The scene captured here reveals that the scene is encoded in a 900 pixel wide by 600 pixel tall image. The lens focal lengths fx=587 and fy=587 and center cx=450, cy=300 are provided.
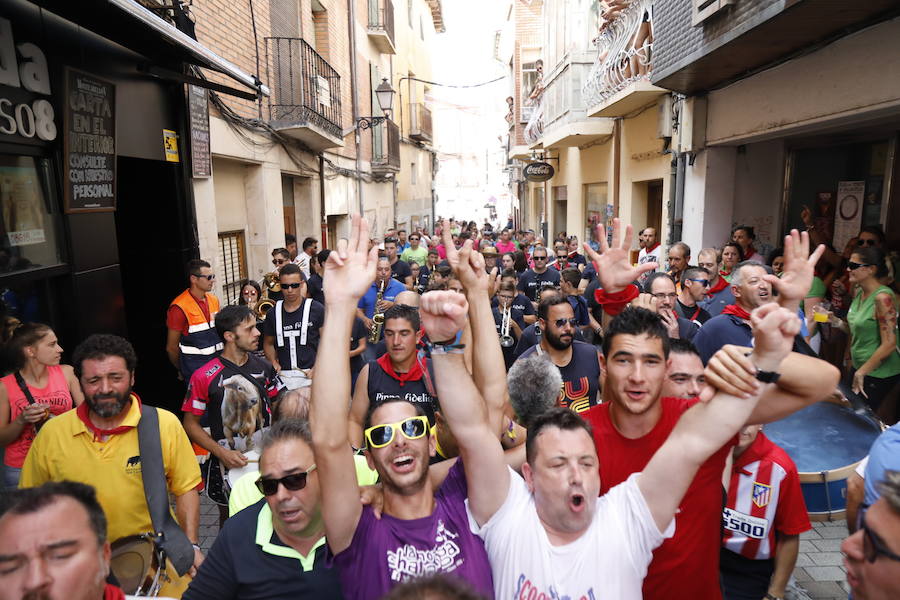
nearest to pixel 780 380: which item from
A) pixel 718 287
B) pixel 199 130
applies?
pixel 718 287

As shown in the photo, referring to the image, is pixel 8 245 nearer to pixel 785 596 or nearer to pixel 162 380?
pixel 162 380

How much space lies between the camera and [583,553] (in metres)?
1.99

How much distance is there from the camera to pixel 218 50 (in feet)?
26.5

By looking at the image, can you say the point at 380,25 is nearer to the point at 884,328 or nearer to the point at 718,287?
the point at 718,287

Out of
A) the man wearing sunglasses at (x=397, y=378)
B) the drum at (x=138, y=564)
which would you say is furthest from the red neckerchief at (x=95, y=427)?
the man wearing sunglasses at (x=397, y=378)

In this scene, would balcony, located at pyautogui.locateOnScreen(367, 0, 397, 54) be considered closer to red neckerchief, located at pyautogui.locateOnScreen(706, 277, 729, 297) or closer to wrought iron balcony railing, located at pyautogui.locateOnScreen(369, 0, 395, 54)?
wrought iron balcony railing, located at pyautogui.locateOnScreen(369, 0, 395, 54)

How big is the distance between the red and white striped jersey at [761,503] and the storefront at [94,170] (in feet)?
15.3

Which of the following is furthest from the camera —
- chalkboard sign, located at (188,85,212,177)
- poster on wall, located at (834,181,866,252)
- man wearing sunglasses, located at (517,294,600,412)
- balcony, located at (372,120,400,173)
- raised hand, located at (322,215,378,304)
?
balcony, located at (372,120,400,173)

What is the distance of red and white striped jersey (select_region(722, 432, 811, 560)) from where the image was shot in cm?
277

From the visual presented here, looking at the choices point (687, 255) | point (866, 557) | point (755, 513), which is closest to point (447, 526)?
point (866, 557)

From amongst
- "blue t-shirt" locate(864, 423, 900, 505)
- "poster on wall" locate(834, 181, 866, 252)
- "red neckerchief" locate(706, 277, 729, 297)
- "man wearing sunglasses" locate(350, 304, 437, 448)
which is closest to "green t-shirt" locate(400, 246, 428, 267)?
"red neckerchief" locate(706, 277, 729, 297)

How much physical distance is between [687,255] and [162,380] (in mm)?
6760

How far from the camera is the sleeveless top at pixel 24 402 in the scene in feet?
12.2

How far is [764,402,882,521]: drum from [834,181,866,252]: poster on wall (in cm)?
496
